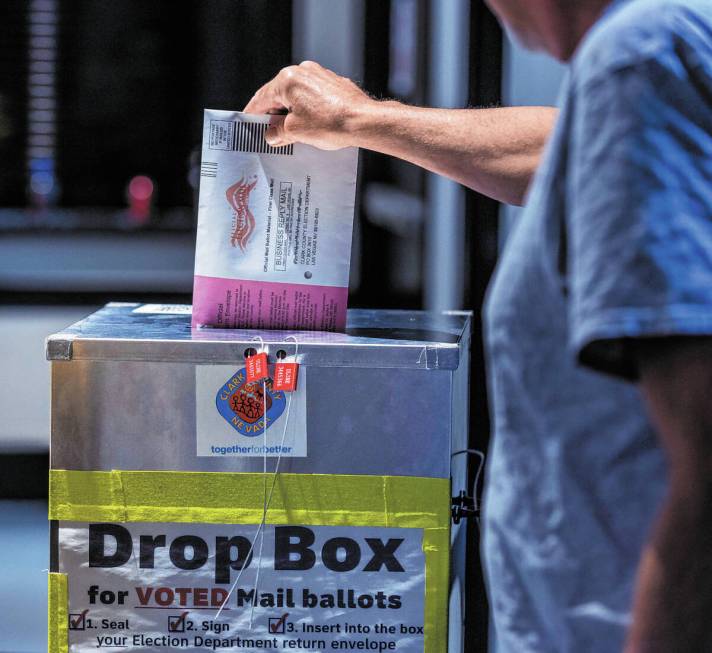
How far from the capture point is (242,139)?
1303 millimetres

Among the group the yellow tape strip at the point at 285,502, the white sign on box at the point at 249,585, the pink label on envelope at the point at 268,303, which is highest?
the pink label on envelope at the point at 268,303

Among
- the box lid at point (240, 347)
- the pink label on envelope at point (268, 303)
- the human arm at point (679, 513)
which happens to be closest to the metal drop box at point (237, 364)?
the box lid at point (240, 347)

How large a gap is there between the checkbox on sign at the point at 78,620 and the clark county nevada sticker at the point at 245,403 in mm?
294

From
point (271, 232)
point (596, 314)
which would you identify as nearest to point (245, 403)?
point (271, 232)

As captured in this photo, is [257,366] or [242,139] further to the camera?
[242,139]

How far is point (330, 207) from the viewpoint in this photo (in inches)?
51.6

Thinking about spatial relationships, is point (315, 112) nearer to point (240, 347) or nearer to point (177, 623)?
point (240, 347)

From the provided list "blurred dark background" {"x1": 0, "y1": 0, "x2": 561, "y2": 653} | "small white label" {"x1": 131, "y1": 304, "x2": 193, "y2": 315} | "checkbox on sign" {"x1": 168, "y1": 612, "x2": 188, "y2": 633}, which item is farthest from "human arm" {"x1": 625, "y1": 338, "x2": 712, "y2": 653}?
"blurred dark background" {"x1": 0, "y1": 0, "x2": 561, "y2": 653}

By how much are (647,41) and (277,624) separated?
841 mm

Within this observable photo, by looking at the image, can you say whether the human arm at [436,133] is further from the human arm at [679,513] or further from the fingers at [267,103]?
the human arm at [679,513]

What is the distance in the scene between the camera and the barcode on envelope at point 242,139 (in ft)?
4.25

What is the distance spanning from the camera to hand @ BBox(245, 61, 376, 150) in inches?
50.8

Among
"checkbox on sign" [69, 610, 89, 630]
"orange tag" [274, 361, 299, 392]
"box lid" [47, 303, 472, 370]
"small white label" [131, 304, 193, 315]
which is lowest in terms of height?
"checkbox on sign" [69, 610, 89, 630]

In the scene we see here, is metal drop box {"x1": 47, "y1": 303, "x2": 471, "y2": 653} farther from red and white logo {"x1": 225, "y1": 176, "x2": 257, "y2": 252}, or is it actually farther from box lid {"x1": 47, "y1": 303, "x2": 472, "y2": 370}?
red and white logo {"x1": 225, "y1": 176, "x2": 257, "y2": 252}
